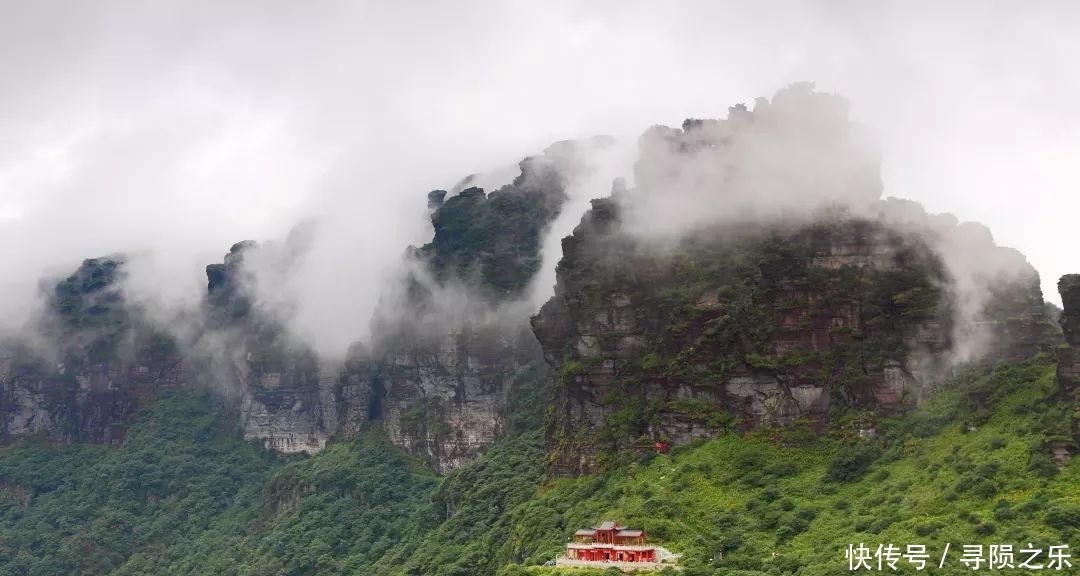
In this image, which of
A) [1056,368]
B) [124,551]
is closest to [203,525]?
[124,551]

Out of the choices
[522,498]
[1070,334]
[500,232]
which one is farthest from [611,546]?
[500,232]

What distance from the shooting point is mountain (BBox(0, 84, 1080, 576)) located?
2928 inches

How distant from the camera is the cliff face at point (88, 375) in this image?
542 feet

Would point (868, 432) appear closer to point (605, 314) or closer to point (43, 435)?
point (605, 314)

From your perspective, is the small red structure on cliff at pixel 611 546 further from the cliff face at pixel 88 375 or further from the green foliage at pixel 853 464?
the cliff face at pixel 88 375

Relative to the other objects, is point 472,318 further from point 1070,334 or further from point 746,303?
point 1070,334

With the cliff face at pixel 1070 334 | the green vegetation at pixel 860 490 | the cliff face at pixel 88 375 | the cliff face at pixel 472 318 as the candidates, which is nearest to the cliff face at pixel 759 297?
the green vegetation at pixel 860 490

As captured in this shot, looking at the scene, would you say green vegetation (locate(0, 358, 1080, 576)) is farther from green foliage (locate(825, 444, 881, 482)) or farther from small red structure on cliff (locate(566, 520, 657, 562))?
small red structure on cliff (locate(566, 520, 657, 562))

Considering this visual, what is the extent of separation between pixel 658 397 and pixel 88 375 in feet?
318

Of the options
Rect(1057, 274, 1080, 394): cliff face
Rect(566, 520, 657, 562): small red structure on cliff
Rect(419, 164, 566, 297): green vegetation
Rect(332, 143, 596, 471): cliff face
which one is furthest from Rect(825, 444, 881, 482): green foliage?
Rect(419, 164, 566, 297): green vegetation

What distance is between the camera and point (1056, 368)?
72688 mm

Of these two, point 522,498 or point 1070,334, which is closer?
point 1070,334

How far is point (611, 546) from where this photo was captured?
3002 inches

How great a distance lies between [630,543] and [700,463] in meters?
8.80
